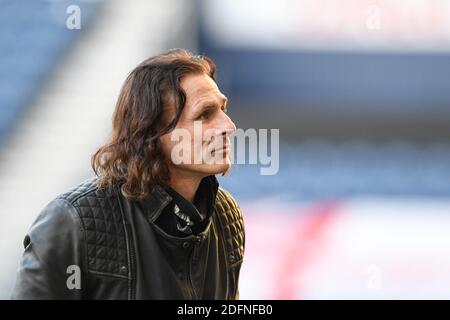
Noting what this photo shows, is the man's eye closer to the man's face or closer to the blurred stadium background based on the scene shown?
the man's face

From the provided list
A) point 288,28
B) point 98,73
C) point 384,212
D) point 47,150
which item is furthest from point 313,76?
point 47,150

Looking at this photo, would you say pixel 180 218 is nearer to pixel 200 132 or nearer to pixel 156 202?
pixel 156 202

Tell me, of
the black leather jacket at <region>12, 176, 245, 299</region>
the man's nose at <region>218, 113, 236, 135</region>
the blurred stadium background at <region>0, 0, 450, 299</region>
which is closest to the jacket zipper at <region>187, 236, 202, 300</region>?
the black leather jacket at <region>12, 176, 245, 299</region>

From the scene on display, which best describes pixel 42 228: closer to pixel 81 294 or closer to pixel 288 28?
pixel 81 294

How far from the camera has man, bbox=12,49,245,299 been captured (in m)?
1.40

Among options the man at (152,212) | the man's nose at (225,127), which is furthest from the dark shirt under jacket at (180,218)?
the man's nose at (225,127)

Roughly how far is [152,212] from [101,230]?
0.12 m

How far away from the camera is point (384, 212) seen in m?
4.80

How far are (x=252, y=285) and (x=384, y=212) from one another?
1.08m

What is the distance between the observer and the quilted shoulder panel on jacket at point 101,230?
4.61ft

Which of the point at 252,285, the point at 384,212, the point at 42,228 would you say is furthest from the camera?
the point at 384,212

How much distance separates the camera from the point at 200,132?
5.08 ft

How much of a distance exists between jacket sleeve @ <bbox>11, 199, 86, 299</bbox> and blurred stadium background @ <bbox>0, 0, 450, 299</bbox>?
3.29 metres

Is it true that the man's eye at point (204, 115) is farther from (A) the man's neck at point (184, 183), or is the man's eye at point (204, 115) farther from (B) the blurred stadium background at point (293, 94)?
(B) the blurred stadium background at point (293, 94)
